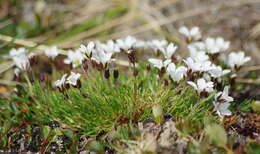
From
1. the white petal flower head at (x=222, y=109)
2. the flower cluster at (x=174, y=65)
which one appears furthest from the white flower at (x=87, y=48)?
the white petal flower head at (x=222, y=109)

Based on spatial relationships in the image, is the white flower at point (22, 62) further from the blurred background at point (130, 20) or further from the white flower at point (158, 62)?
the blurred background at point (130, 20)

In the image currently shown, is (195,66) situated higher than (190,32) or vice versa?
(190,32)

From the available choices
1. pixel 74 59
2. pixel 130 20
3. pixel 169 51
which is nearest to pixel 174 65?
pixel 169 51

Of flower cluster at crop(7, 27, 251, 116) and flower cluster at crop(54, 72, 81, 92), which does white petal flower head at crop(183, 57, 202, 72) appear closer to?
flower cluster at crop(7, 27, 251, 116)

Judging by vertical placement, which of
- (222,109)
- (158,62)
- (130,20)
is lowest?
(222,109)

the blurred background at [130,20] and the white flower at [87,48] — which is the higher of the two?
the blurred background at [130,20]

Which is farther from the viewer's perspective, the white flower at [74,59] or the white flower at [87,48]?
the white flower at [74,59]

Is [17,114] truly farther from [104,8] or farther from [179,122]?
[104,8]

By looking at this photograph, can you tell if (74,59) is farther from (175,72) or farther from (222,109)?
(222,109)
